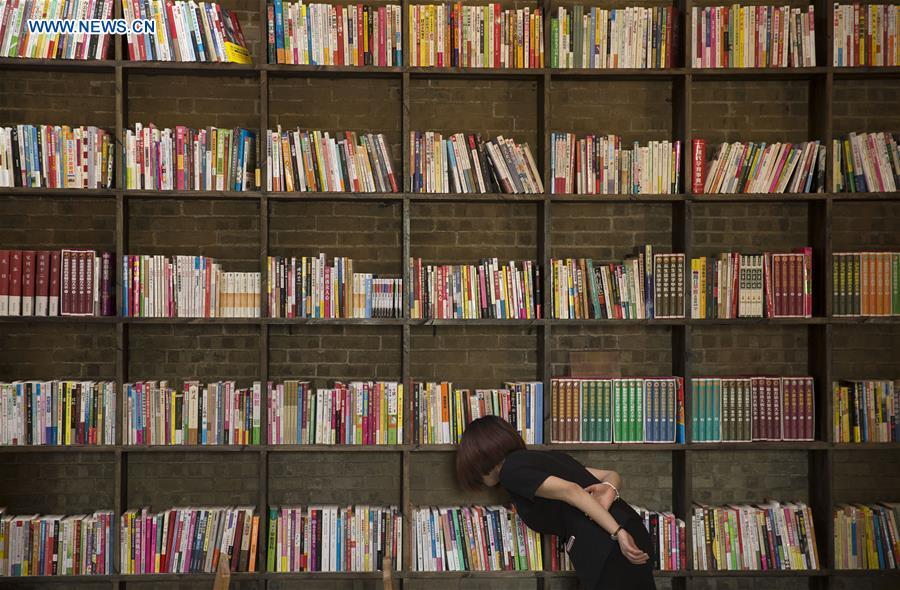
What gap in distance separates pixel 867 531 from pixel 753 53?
2357mm

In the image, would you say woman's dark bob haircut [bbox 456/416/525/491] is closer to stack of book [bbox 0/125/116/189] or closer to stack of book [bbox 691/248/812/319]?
stack of book [bbox 691/248/812/319]

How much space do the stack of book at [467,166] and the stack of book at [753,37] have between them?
3.26 feet

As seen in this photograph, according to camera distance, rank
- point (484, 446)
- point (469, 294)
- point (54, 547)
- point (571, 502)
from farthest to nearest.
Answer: point (469, 294), point (54, 547), point (484, 446), point (571, 502)

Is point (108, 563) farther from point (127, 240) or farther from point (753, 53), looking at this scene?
point (753, 53)

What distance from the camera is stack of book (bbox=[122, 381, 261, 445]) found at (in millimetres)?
3441

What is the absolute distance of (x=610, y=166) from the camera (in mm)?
3557

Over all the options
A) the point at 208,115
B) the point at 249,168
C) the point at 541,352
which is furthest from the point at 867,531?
the point at 208,115

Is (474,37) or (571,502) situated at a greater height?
(474,37)

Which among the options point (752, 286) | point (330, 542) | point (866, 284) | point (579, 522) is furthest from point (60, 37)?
point (866, 284)

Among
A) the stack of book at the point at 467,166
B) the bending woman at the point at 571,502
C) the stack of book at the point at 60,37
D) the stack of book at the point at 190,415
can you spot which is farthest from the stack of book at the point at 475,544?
the stack of book at the point at 60,37

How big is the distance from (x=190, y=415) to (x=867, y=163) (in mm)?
3444

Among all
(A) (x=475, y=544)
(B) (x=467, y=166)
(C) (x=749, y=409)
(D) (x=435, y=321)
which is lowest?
(A) (x=475, y=544)

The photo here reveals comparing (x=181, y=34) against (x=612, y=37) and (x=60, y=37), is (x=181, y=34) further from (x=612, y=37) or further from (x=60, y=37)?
(x=612, y=37)

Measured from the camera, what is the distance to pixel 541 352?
12.0 ft
